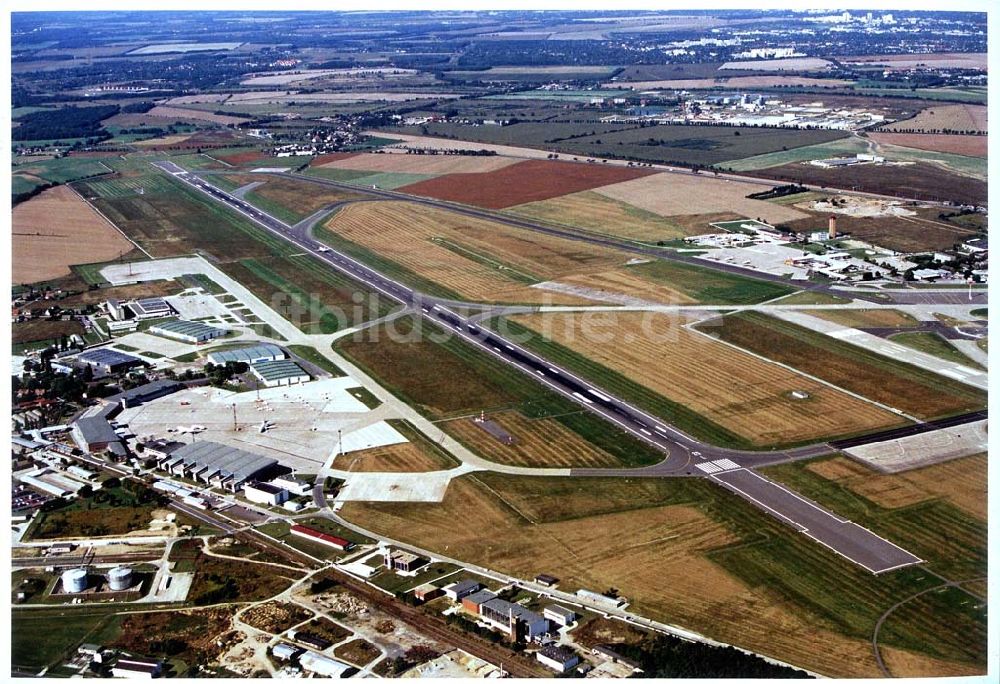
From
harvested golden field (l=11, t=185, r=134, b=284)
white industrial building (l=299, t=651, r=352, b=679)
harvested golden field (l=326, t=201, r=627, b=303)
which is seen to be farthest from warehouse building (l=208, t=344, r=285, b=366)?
white industrial building (l=299, t=651, r=352, b=679)

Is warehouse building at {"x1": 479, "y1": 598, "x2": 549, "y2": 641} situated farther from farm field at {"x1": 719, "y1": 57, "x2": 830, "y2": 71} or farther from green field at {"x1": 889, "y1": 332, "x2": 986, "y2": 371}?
farm field at {"x1": 719, "y1": 57, "x2": 830, "y2": 71}

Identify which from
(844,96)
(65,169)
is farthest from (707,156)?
(65,169)

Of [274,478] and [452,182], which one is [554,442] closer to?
[274,478]

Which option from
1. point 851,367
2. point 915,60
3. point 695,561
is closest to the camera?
point 695,561

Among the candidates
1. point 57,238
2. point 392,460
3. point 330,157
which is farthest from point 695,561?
point 330,157

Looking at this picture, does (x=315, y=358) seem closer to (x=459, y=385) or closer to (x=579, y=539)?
(x=459, y=385)

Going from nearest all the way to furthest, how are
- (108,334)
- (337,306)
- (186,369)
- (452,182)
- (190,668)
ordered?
(190,668), (186,369), (108,334), (337,306), (452,182)
